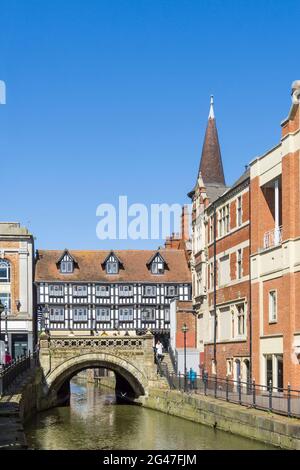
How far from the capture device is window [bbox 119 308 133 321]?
68.5 meters

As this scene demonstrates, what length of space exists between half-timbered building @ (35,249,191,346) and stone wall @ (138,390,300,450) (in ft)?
85.8

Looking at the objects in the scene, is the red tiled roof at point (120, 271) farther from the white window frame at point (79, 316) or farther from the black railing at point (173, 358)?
the black railing at point (173, 358)

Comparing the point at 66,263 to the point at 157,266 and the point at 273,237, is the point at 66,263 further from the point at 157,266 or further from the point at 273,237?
the point at 273,237

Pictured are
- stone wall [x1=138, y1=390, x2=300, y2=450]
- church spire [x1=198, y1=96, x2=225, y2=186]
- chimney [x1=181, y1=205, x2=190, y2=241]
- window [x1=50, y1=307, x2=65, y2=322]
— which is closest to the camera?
stone wall [x1=138, y1=390, x2=300, y2=450]

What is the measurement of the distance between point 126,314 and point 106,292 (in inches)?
100

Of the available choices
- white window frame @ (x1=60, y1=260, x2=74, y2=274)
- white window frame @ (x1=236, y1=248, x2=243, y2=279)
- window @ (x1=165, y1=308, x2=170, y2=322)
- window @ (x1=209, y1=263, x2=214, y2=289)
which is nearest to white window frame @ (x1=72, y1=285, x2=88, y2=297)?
white window frame @ (x1=60, y1=260, x2=74, y2=274)

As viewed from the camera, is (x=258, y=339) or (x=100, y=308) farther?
(x=100, y=308)

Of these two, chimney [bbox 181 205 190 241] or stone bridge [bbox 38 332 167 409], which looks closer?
stone bridge [bbox 38 332 167 409]

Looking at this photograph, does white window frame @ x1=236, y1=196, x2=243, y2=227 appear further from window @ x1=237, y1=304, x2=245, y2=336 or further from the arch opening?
the arch opening

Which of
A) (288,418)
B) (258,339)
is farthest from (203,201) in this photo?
(288,418)

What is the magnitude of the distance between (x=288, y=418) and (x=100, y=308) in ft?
146

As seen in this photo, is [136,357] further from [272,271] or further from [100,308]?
[100,308]

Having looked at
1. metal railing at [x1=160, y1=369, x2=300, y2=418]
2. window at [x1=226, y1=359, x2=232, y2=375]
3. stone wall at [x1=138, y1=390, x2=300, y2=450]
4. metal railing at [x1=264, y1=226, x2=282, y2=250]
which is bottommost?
stone wall at [x1=138, y1=390, x2=300, y2=450]

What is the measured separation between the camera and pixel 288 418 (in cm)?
2498
